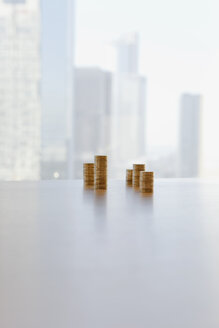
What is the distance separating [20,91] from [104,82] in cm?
151

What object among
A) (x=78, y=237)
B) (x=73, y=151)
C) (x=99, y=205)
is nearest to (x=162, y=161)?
(x=73, y=151)

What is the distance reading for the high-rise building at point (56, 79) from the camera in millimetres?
6145

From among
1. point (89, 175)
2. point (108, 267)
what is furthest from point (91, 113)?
point (108, 267)

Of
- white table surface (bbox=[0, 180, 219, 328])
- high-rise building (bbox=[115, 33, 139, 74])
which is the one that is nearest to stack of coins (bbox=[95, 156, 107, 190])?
white table surface (bbox=[0, 180, 219, 328])

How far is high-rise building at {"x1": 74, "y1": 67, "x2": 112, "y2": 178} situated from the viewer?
6293 millimetres

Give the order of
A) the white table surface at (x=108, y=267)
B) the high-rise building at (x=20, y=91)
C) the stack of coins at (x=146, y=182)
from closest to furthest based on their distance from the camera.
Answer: the white table surface at (x=108, y=267) → the stack of coins at (x=146, y=182) → the high-rise building at (x=20, y=91)

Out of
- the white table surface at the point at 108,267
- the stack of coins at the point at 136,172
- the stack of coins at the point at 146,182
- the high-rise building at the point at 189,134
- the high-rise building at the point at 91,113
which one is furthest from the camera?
the high-rise building at the point at 189,134

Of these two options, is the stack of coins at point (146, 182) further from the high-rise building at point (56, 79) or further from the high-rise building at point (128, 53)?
the high-rise building at point (128, 53)

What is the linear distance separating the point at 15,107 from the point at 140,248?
20.0ft

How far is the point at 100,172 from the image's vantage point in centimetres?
134

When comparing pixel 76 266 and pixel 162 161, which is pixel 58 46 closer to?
pixel 162 161

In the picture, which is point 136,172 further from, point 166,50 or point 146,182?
point 166,50

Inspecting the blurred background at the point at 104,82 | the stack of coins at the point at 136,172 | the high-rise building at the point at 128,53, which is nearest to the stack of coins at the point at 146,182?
the stack of coins at the point at 136,172

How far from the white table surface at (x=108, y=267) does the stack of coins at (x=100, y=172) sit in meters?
0.38
